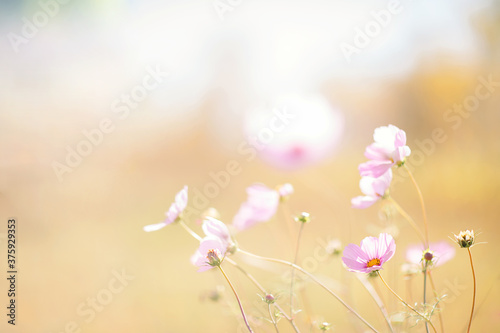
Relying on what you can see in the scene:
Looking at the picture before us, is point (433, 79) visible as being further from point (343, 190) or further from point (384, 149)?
point (384, 149)

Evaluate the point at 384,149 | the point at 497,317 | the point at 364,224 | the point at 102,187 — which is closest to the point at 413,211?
the point at 364,224

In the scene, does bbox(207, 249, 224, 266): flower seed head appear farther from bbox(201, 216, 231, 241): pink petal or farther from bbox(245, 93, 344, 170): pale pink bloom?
bbox(245, 93, 344, 170): pale pink bloom

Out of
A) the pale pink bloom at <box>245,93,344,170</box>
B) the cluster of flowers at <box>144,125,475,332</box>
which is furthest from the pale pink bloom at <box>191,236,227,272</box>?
the pale pink bloom at <box>245,93,344,170</box>

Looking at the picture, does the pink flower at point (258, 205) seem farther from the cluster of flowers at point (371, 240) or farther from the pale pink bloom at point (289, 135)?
the pale pink bloom at point (289, 135)

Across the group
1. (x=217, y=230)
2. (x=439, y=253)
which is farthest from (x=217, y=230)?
(x=439, y=253)

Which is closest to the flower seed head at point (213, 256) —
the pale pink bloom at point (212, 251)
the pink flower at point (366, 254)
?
the pale pink bloom at point (212, 251)

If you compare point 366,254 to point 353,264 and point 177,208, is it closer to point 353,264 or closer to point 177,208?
point 353,264
